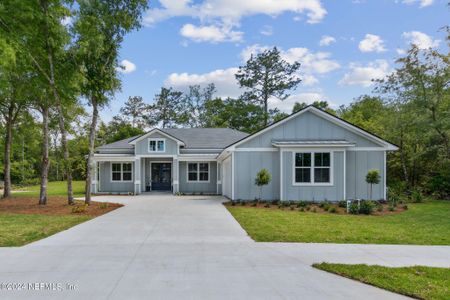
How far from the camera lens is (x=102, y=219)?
10914mm

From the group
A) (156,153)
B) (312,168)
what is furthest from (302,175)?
(156,153)

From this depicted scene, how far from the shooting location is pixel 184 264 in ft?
18.2

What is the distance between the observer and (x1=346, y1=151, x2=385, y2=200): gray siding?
16.2m

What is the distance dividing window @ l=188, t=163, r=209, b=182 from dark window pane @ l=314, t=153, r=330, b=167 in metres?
9.13

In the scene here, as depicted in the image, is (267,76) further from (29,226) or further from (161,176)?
(29,226)

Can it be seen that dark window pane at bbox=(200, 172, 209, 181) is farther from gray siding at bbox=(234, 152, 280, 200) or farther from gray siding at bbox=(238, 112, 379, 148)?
gray siding at bbox=(238, 112, 379, 148)

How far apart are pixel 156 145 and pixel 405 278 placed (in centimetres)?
1904

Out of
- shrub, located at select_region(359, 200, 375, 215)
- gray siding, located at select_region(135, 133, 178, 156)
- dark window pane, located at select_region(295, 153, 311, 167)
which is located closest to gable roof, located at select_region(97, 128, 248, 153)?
gray siding, located at select_region(135, 133, 178, 156)

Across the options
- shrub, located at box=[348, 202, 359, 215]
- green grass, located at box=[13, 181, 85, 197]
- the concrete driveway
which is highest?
the concrete driveway

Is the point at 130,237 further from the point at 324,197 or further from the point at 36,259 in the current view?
the point at 324,197

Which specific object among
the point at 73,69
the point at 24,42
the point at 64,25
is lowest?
the point at 73,69

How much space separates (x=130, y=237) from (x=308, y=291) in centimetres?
496

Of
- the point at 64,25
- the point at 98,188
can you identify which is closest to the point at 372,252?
the point at 64,25

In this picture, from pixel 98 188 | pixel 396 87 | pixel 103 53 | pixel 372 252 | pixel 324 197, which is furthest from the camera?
pixel 98 188
